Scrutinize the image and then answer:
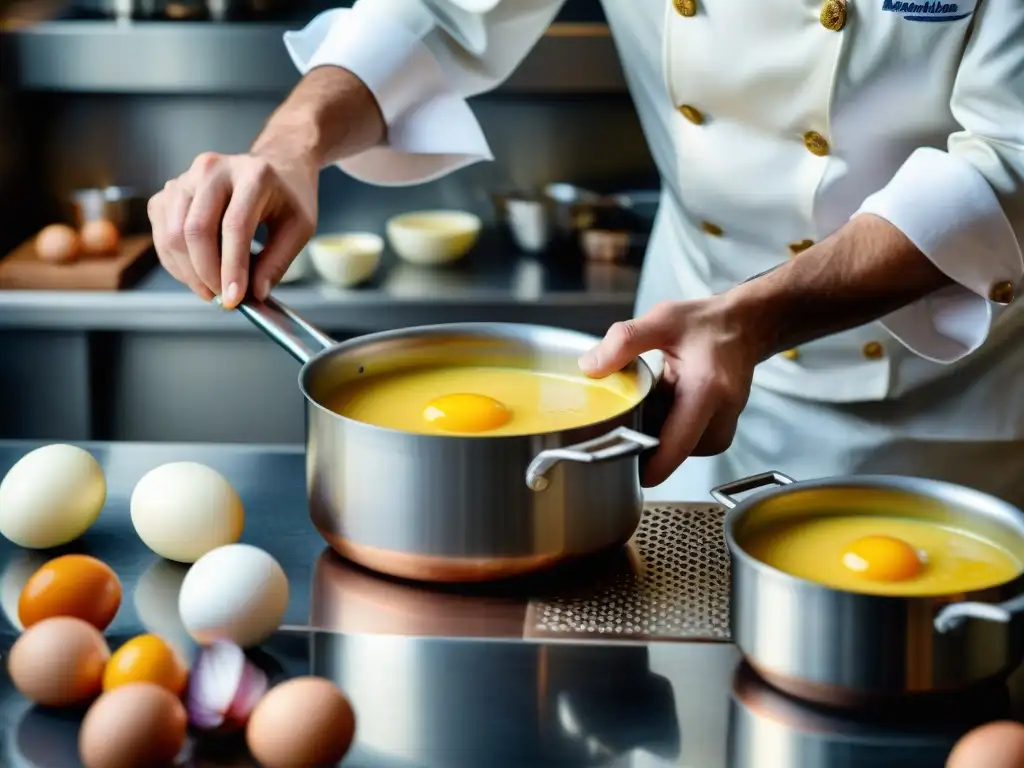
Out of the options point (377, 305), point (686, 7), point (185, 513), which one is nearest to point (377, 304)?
point (377, 305)

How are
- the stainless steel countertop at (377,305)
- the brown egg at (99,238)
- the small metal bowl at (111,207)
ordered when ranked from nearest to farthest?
the stainless steel countertop at (377,305), the brown egg at (99,238), the small metal bowl at (111,207)

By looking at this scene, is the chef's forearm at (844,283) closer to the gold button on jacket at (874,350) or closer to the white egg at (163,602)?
the gold button on jacket at (874,350)

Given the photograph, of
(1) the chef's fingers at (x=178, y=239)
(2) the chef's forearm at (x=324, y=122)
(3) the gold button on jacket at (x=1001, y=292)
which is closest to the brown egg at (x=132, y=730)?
(1) the chef's fingers at (x=178, y=239)

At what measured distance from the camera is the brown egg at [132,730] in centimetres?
93

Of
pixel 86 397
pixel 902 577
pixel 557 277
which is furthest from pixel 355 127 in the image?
pixel 86 397

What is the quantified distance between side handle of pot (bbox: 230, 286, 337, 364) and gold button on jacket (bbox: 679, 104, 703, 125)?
0.61 metres

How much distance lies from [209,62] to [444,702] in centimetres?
220

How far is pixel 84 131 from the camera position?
3.24 m

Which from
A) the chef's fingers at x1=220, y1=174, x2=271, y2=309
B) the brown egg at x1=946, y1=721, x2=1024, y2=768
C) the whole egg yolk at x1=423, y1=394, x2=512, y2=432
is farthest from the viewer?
the chef's fingers at x1=220, y1=174, x2=271, y2=309

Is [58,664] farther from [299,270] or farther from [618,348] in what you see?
[299,270]

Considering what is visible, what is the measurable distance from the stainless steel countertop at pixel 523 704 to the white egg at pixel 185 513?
33 millimetres

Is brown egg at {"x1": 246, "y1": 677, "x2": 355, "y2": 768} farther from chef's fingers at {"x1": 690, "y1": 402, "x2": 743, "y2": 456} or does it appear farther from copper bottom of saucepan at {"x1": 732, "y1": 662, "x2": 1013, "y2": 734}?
chef's fingers at {"x1": 690, "y1": 402, "x2": 743, "y2": 456}

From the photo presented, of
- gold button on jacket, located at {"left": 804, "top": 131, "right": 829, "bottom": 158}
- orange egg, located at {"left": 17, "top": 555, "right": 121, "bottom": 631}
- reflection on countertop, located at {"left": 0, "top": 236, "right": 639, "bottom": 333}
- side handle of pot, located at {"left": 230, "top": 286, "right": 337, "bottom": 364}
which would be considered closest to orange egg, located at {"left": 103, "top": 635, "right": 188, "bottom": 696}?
orange egg, located at {"left": 17, "top": 555, "right": 121, "bottom": 631}

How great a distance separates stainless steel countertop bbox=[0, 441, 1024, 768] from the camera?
990 millimetres
